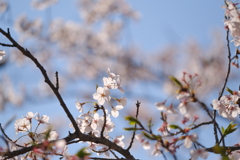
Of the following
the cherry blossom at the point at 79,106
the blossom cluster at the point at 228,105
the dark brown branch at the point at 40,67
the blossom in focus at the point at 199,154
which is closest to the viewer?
the blossom in focus at the point at 199,154

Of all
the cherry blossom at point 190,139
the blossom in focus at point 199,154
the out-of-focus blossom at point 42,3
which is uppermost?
the out-of-focus blossom at point 42,3

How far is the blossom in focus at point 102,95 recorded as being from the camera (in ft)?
5.70

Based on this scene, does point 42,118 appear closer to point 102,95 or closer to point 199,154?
point 102,95

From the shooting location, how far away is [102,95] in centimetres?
176

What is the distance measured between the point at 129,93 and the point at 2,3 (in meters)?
4.59

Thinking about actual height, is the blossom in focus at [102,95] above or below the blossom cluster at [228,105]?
above

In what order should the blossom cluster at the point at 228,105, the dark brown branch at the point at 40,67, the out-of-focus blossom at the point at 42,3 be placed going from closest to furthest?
the dark brown branch at the point at 40,67 → the blossom cluster at the point at 228,105 → the out-of-focus blossom at the point at 42,3

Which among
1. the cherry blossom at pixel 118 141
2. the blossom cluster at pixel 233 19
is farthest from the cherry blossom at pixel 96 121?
the blossom cluster at pixel 233 19

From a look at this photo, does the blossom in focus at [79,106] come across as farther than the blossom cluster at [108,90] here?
Yes

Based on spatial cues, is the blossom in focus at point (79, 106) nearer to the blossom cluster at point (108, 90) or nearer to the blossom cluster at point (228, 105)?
the blossom cluster at point (108, 90)

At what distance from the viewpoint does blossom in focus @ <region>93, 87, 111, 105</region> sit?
174 cm

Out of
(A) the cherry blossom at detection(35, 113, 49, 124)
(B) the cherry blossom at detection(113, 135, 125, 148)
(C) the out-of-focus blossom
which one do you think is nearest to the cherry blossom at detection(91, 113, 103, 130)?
(B) the cherry blossom at detection(113, 135, 125, 148)

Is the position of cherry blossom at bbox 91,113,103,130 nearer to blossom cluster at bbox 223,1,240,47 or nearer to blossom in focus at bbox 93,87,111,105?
blossom in focus at bbox 93,87,111,105

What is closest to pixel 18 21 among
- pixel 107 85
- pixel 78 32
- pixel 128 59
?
pixel 78 32
